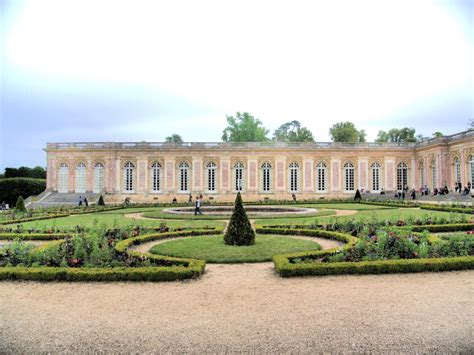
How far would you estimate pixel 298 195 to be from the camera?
126ft

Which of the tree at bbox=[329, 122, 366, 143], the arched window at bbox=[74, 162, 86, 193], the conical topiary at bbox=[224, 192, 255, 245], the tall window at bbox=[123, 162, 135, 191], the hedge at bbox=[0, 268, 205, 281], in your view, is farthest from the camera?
the tree at bbox=[329, 122, 366, 143]

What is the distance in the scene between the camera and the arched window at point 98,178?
38281 millimetres

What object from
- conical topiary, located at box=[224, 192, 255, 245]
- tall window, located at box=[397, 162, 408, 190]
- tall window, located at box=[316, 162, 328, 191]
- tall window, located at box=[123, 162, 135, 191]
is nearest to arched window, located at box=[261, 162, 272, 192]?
tall window, located at box=[316, 162, 328, 191]

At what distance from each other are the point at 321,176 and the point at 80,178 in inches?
941

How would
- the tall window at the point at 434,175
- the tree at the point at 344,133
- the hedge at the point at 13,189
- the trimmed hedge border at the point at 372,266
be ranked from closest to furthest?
the trimmed hedge border at the point at 372,266
the tall window at the point at 434,175
the hedge at the point at 13,189
the tree at the point at 344,133

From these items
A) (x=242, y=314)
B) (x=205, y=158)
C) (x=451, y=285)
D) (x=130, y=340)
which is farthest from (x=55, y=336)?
(x=205, y=158)

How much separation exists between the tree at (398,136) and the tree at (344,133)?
469cm

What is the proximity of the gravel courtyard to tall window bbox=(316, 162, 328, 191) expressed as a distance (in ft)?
106

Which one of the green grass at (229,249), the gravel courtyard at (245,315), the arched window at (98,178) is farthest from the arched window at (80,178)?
the gravel courtyard at (245,315)

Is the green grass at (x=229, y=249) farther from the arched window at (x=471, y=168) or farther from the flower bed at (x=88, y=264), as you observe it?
the arched window at (x=471, y=168)

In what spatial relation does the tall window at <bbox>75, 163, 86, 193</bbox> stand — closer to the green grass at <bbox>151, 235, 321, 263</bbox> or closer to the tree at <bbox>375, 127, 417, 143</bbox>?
the green grass at <bbox>151, 235, 321, 263</bbox>

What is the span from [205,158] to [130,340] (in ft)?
114

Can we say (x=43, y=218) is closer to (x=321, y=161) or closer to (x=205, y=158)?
(x=205, y=158)

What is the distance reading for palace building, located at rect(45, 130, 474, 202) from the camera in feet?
126
